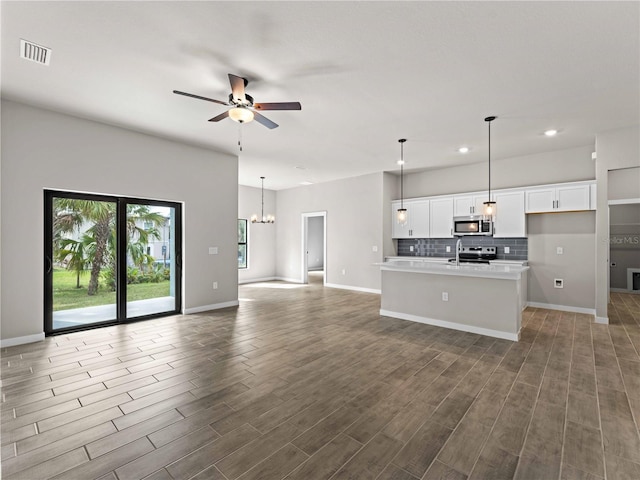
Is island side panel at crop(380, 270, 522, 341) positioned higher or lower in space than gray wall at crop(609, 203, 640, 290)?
lower

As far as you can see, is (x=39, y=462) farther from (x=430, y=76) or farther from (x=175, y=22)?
(x=430, y=76)

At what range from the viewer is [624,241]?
722cm

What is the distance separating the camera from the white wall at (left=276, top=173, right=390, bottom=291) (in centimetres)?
765

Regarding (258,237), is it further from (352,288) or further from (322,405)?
(322,405)

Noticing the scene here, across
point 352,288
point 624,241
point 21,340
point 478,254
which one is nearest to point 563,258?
point 478,254

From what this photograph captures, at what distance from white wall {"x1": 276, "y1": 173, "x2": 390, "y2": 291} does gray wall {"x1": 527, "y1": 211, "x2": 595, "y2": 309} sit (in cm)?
314

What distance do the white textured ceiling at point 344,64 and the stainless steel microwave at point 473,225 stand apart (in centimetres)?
187

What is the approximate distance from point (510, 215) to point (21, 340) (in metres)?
8.17

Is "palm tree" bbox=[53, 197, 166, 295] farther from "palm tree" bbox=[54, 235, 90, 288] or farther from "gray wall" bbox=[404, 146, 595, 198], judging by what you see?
"gray wall" bbox=[404, 146, 595, 198]

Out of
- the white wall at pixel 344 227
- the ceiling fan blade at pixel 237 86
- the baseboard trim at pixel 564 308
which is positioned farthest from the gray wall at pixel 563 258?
the ceiling fan blade at pixel 237 86

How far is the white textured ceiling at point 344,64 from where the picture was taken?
7.50 ft

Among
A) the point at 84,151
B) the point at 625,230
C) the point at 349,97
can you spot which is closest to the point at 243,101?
the point at 349,97

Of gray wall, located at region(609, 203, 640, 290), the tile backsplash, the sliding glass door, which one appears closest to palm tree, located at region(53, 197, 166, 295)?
the sliding glass door

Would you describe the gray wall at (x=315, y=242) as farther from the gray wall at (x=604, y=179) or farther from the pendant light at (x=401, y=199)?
the gray wall at (x=604, y=179)
